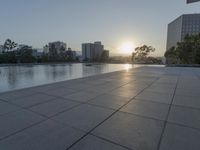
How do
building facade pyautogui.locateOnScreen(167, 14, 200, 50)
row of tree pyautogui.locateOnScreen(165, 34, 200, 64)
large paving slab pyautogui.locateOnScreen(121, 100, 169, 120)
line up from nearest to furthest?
1. large paving slab pyautogui.locateOnScreen(121, 100, 169, 120)
2. row of tree pyautogui.locateOnScreen(165, 34, 200, 64)
3. building facade pyautogui.locateOnScreen(167, 14, 200, 50)

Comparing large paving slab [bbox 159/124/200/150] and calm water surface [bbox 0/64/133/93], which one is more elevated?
large paving slab [bbox 159/124/200/150]

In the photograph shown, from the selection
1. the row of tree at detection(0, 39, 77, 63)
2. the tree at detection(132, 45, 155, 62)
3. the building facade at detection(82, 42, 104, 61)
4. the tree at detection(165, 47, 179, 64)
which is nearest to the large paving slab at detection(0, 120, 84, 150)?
the tree at detection(165, 47, 179, 64)

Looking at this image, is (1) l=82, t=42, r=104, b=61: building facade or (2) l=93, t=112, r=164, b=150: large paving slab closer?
(2) l=93, t=112, r=164, b=150: large paving slab

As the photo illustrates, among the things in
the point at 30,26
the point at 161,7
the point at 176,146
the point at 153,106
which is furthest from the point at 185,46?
the point at 30,26

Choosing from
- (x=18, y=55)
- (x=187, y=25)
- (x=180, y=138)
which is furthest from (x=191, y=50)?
(x=187, y=25)

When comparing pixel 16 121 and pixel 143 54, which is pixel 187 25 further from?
pixel 16 121

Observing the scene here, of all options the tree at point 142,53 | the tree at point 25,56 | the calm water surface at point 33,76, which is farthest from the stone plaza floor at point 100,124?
the tree at point 25,56

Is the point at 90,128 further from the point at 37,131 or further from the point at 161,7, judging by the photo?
the point at 161,7

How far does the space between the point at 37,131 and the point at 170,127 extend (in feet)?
5.41

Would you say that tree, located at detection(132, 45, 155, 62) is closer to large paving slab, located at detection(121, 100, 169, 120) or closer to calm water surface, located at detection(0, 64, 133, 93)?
calm water surface, located at detection(0, 64, 133, 93)

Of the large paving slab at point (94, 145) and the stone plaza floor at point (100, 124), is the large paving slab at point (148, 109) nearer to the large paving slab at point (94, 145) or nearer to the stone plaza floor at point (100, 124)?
the stone plaza floor at point (100, 124)

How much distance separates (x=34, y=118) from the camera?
1908mm

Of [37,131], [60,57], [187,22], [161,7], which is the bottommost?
[37,131]

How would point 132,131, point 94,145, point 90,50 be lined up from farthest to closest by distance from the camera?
point 90,50 → point 132,131 → point 94,145
